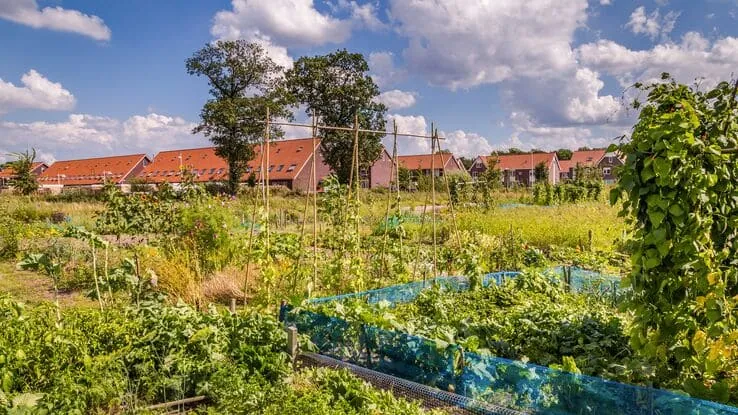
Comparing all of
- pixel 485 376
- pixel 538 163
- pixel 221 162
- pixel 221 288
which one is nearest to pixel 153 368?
pixel 485 376

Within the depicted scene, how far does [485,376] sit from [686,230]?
152 cm

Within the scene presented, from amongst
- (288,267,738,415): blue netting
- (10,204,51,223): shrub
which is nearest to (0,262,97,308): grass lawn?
(288,267,738,415): blue netting

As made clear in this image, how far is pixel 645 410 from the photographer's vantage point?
9.42 ft

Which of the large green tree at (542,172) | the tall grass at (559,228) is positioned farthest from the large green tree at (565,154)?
the tall grass at (559,228)

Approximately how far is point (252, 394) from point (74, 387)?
3.26ft

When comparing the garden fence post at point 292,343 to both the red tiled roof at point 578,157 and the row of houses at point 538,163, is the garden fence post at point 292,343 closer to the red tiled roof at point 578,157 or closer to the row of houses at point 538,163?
the row of houses at point 538,163

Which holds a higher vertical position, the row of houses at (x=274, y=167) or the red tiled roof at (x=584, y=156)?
the red tiled roof at (x=584, y=156)

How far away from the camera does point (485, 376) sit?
11.3ft

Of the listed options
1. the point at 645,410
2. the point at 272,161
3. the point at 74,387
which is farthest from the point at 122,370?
the point at 272,161

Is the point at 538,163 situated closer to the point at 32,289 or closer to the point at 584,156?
the point at 584,156

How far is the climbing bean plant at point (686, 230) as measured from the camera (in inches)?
119

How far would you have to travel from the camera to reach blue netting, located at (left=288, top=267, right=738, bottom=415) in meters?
2.88

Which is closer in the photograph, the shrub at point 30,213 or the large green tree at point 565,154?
the shrub at point 30,213

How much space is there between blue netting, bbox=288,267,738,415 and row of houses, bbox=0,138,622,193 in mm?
29648
